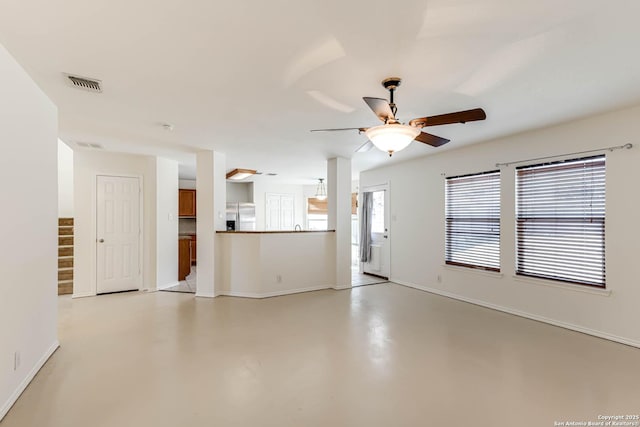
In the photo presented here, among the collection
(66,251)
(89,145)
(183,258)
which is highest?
(89,145)

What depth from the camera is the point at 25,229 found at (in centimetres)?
241

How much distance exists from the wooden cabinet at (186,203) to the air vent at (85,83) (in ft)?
19.1

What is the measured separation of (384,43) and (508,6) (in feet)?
2.26

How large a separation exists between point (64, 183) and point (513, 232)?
28.5 ft

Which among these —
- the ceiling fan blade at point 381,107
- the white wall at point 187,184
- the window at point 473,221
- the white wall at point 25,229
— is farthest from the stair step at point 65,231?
the window at point 473,221

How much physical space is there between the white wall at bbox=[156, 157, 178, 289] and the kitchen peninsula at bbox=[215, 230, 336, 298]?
3.83ft

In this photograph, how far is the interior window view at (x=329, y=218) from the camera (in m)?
2.00

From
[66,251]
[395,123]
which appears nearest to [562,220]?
[395,123]

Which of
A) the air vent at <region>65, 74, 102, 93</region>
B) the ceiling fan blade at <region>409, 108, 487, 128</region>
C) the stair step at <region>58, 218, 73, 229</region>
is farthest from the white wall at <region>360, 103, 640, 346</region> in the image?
the stair step at <region>58, 218, 73, 229</region>

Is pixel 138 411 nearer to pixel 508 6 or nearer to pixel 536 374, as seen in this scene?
pixel 536 374

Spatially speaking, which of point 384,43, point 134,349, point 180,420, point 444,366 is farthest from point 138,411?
point 384,43

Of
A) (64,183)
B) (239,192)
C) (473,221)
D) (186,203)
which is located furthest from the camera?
(239,192)

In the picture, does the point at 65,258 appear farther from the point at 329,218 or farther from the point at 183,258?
the point at 329,218

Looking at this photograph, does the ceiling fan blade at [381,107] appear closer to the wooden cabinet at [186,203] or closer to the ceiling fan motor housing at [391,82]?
the ceiling fan motor housing at [391,82]
